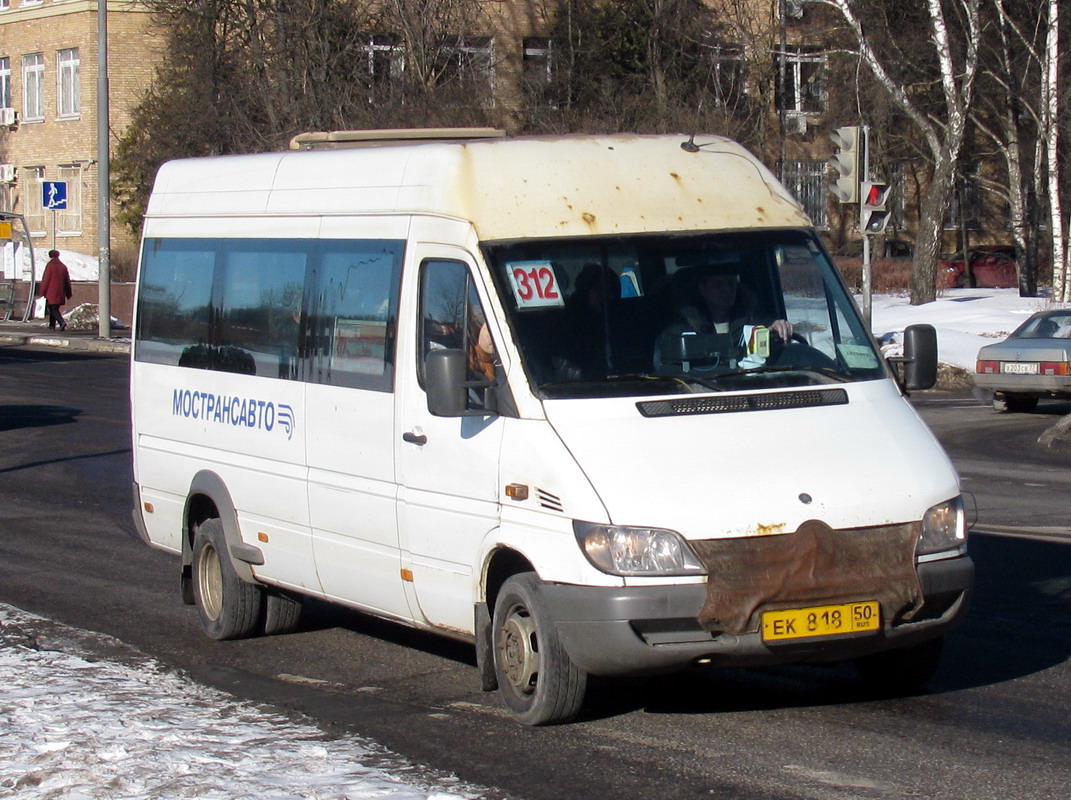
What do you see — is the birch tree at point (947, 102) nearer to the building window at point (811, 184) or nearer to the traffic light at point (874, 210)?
the building window at point (811, 184)

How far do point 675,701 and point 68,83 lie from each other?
5614 centimetres

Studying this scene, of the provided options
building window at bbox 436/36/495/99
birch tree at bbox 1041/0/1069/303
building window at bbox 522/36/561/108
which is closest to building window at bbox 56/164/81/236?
building window at bbox 522/36/561/108

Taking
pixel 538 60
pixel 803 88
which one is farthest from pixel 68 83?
pixel 803 88

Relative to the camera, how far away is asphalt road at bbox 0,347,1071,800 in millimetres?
5980

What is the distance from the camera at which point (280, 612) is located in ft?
30.1

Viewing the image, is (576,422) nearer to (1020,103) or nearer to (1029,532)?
(1029,532)

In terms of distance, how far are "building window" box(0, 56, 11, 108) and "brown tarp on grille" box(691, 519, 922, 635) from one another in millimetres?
60248

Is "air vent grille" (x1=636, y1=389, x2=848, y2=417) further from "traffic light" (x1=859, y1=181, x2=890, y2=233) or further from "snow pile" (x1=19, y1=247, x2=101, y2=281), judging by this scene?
"snow pile" (x1=19, y1=247, x2=101, y2=281)

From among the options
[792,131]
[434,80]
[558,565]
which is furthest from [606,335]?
[792,131]

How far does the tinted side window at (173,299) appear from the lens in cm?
937

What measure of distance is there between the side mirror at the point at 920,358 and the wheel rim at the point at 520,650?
2170 millimetres

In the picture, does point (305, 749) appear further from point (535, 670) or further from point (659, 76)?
point (659, 76)

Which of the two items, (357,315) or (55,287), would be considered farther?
(55,287)

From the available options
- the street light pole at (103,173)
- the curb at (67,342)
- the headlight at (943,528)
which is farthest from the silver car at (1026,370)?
the street light pole at (103,173)
